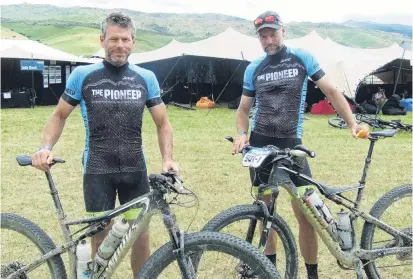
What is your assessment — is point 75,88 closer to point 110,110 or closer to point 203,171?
point 110,110

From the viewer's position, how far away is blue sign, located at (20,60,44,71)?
21744mm

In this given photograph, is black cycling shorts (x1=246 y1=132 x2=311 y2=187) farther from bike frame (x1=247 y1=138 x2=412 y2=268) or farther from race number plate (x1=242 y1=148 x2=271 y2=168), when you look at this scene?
race number plate (x1=242 y1=148 x2=271 y2=168)

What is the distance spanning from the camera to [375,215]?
362 cm

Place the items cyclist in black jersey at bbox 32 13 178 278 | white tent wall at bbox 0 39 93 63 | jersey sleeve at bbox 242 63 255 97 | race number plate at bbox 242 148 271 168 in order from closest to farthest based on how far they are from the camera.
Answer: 1. race number plate at bbox 242 148 271 168
2. cyclist in black jersey at bbox 32 13 178 278
3. jersey sleeve at bbox 242 63 255 97
4. white tent wall at bbox 0 39 93 63

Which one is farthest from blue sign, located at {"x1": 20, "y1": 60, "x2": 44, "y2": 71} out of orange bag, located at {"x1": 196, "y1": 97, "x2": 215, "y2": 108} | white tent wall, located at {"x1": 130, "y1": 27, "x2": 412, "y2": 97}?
orange bag, located at {"x1": 196, "y1": 97, "x2": 215, "y2": 108}

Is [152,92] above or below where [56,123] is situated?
above

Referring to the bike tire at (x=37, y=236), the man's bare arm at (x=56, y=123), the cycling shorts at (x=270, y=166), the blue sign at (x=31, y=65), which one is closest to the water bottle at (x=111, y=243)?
the bike tire at (x=37, y=236)

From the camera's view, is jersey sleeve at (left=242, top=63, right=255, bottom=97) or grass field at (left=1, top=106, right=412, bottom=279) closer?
jersey sleeve at (left=242, top=63, right=255, bottom=97)

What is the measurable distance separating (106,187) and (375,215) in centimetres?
208

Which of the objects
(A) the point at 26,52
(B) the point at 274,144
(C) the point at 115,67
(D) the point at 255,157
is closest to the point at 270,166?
(D) the point at 255,157

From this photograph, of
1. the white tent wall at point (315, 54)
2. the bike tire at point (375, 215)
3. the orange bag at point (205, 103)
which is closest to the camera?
the bike tire at point (375, 215)

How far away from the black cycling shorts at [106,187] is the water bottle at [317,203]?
1.20 meters

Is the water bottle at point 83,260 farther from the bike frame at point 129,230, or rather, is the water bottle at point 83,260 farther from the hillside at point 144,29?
the hillside at point 144,29

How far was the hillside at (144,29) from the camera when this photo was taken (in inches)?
2827
